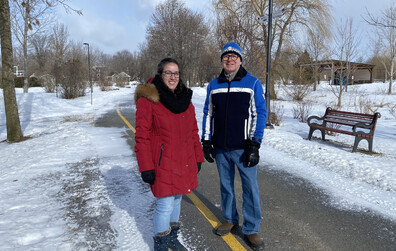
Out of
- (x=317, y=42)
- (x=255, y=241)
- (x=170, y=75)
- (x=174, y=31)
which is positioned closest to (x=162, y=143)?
(x=170, y=75)

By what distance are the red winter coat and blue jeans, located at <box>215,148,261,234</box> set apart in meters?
0.53

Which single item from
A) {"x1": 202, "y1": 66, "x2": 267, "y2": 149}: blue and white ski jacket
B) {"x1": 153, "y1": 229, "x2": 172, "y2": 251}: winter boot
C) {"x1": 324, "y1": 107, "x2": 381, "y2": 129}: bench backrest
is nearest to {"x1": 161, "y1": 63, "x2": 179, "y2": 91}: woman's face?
{"x1": 202, "y1": 66, "x2": 267, "y2": 149}: blue and white ski jacket

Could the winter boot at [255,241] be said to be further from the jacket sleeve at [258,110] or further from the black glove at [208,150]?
the jacket sleeve at [258,110]

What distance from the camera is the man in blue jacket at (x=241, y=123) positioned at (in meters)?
2.76

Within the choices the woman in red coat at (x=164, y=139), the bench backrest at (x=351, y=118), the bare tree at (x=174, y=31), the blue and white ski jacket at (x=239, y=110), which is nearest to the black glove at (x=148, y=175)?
the woman in red coat at (x=164, y=139)

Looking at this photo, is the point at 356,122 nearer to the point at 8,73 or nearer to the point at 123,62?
the point at 8,73

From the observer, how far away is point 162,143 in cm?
245

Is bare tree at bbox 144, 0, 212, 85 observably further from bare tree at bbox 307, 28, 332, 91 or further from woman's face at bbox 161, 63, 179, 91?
woman's face at bbox 161, 63, 179, 91

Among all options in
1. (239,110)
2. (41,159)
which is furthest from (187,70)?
(239,110)

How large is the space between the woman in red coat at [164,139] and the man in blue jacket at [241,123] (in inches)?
16.5

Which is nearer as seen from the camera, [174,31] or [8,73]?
[8,73]

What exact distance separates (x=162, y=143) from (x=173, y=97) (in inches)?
17.2

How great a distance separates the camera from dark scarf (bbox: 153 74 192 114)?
2.43m

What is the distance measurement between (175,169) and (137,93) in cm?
78
